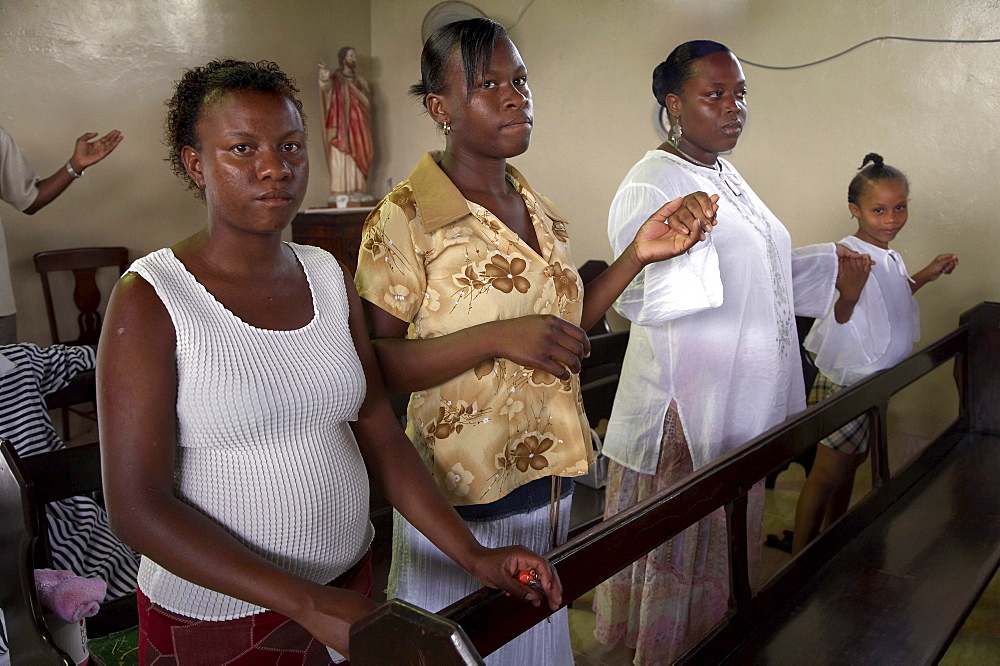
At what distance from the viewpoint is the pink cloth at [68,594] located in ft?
4.98

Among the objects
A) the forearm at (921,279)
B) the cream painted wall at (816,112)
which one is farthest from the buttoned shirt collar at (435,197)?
the cream painted wall at (816,112)

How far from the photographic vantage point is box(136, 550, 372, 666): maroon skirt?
1.02 meters

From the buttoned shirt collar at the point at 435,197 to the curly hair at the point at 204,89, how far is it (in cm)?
28

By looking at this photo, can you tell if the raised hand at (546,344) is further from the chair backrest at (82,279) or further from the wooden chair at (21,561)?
the chair backrest at (82,279)

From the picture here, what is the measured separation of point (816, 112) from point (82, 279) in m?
4.35

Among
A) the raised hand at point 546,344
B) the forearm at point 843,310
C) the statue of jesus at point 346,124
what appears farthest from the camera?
the statue of jesus at point 346,124

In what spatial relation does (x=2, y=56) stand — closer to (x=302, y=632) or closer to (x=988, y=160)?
(x=302, y=632)

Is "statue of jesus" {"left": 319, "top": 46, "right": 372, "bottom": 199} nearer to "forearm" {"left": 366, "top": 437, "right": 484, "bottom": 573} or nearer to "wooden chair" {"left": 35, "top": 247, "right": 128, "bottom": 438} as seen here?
"wooden chair" {"left": 35, "top": 247, "right": 128, "bottom": 438}

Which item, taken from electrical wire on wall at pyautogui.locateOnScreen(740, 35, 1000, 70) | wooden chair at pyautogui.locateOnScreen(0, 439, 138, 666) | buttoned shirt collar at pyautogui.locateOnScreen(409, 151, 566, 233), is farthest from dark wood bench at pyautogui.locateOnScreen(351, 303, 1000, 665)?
electrical wire on wall at pyautogui.locateOnScreen(740, 35, 1000, 70)

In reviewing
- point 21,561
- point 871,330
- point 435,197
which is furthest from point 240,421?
point 871,330

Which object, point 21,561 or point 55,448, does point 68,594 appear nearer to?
point 21,561

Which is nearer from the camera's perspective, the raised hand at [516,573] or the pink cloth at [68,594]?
the raised hand at [516,573]

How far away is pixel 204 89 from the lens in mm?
1055

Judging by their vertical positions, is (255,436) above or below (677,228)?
below
